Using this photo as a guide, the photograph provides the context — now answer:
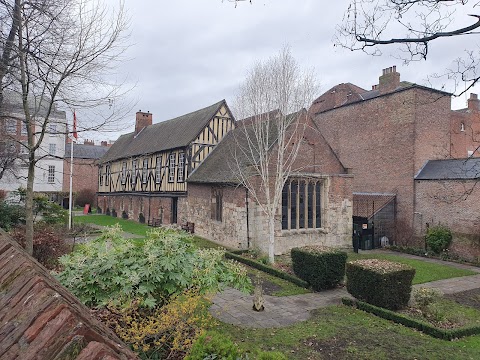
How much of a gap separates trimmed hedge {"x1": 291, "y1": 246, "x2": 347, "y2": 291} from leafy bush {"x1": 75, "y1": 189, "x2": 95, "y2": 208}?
126 feet

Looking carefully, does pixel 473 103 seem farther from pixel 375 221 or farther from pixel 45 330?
pixel 45 330

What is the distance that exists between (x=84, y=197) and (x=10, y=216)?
28.6m

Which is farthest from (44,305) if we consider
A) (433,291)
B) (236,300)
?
(433,291)

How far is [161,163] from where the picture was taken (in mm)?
27000

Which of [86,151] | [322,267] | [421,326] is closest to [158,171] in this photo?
[322,267]

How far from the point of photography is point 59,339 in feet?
4.75

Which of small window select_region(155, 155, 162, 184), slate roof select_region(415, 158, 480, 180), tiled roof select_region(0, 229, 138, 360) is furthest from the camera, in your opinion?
small window select_region(155, 155, 162, 184)

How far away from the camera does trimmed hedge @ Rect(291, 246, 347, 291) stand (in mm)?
11961

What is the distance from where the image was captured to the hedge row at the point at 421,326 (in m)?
8.31

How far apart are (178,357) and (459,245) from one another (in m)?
19.1

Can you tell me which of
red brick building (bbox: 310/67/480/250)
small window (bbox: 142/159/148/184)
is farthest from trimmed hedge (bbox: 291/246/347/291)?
small window (bbox: 142/159/148/184)

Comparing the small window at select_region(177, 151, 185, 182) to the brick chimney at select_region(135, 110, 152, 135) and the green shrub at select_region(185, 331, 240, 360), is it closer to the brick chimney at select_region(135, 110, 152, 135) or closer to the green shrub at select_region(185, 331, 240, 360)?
the brick chimney at select_region(135, 110, 152, 135)

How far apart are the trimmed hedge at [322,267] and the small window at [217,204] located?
27.4 feet

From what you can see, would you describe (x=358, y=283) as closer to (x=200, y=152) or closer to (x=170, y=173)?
(x=200, y=152)
